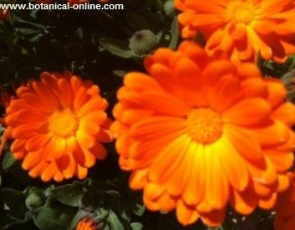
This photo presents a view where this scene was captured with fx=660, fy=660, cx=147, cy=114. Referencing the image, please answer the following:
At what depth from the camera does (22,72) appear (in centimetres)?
227

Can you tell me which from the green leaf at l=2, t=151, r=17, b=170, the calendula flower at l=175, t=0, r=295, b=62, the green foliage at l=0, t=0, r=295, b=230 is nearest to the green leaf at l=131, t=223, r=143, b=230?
the green foliage at l=0, t=0, r=295, b=230

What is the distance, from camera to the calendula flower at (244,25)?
61.8 inches

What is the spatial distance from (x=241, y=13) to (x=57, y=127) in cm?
70

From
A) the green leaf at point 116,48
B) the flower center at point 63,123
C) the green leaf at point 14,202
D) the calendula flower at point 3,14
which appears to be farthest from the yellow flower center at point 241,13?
the green leaf at point 14,202

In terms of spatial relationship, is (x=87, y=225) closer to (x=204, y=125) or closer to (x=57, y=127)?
(x=57, y=127)

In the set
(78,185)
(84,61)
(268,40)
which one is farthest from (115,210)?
(268,40)

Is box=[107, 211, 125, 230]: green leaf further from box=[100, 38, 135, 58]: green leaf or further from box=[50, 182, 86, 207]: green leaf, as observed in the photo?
box=[100, 38, 135, 58]: green leaf

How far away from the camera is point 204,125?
164 cm

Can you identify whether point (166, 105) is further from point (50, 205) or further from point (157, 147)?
point (50, 205)

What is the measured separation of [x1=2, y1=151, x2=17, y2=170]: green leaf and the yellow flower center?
2.94 feet

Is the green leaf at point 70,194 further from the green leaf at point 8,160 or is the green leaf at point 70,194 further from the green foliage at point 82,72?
the green leaf at point 8,160

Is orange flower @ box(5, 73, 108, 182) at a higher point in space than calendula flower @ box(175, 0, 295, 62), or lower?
lower

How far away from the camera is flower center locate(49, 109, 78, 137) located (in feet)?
6.52

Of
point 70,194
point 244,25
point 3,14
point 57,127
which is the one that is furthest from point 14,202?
point 244,25
